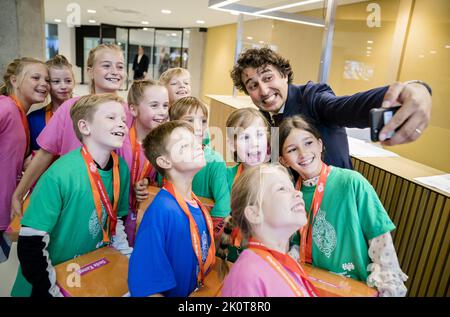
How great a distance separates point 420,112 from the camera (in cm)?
88

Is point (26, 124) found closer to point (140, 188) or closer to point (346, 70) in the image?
point (140, 188)

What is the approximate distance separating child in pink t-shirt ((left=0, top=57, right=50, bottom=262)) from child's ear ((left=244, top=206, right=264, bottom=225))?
1665mm

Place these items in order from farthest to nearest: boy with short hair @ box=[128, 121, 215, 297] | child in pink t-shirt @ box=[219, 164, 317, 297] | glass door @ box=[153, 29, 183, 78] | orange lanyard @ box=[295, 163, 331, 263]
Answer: glass door @ box=[153, 29, 183, 78]
orange lanyard @ box=[295, 163, 331, 263]
boy with short hair @ box=[128, 121, 215, 297]
child in pink t-shirt @ box=[219, 164, 317, 297]

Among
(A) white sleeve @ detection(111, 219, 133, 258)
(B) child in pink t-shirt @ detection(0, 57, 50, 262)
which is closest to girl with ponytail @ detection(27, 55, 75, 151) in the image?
(B) child in pink t-shirt @ detection(0, 57, 50, 262)

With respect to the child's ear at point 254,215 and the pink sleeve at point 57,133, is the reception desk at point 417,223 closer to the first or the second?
the child's ear at point 254,215

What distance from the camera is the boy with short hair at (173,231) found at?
100cm

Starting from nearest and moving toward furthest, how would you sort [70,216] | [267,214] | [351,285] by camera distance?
[267,214] < [351,285] < [70,216]

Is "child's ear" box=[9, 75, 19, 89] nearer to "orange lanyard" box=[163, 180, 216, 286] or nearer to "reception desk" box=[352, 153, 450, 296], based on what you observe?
"orange lanyard" box=[163, 180, 216, 286]

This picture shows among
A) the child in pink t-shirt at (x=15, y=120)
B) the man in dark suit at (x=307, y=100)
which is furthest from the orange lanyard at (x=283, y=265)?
the child in pink t-shirt at (x=15, y=120)

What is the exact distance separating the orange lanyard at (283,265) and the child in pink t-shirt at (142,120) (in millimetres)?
942

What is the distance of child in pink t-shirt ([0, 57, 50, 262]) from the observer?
6.18ft

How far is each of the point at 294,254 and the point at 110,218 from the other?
0.84 m

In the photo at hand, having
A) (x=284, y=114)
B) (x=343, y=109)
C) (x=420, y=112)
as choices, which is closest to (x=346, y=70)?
(x=284, y=114)

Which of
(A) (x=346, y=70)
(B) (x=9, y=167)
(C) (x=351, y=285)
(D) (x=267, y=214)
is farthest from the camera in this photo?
(A) (x=346, y=70)
